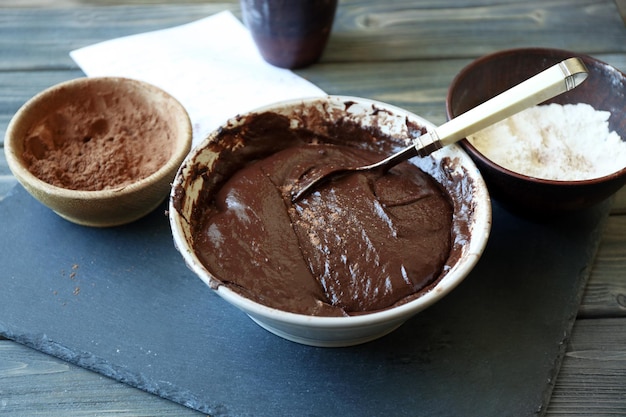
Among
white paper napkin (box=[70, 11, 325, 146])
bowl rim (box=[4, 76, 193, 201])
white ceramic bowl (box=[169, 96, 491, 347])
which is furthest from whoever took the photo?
white paper napkin (box=[70, 11, 325, 146])

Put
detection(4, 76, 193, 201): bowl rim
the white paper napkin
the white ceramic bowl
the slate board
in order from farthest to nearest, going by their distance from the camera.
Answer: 1. the white paper napkin
2. detection(4, 76, 193, 201): bowl rim
3. the slate board
4. the white ceramic bowl

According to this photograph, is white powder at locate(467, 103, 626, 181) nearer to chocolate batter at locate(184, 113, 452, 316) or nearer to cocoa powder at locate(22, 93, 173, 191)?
chocolate batter at locate(184, 113, 452, 316)

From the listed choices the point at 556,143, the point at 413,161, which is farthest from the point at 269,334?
the point at 556,143

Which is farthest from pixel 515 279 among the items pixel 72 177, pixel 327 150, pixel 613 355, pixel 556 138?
pixel 72 177

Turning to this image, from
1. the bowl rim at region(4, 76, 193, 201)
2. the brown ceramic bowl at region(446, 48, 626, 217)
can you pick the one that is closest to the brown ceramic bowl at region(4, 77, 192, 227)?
the bowl rim at region(4, 76, 193, 201)

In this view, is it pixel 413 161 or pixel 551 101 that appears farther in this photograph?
pixel 551 101

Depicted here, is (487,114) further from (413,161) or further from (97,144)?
(97,144)

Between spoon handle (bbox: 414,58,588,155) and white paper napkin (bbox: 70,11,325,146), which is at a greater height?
spoon handle (bbox: 414,58,588,155)
